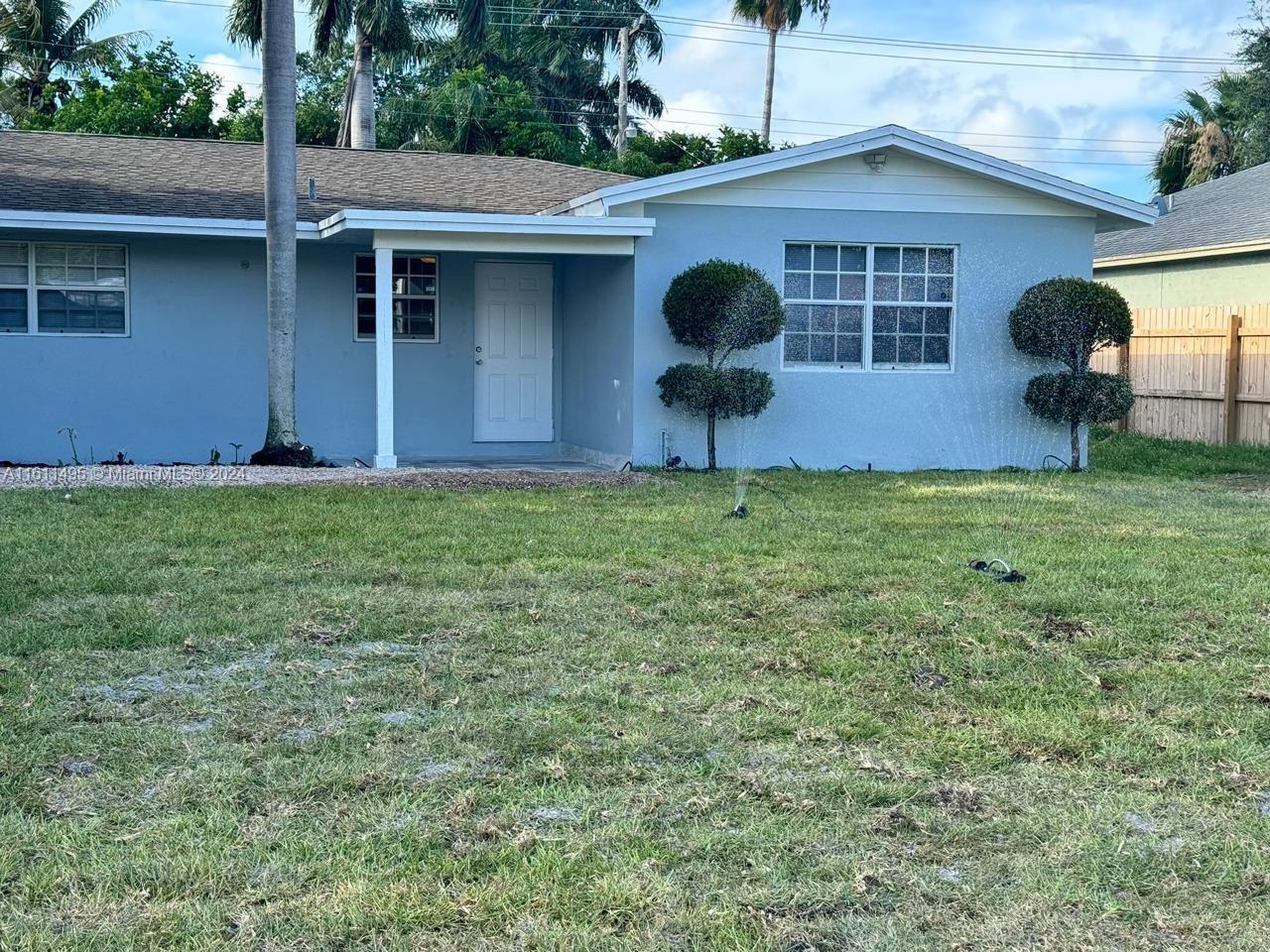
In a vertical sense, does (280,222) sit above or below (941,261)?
above

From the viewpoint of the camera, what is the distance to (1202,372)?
19.2 meters

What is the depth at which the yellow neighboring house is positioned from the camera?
19734 mm

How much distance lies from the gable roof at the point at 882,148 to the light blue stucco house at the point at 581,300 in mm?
29

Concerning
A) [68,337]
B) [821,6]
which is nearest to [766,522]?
[68,337]

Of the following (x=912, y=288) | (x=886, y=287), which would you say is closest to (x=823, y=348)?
(x=886, y=287)

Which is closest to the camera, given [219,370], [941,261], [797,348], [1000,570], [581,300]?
[1000,570]

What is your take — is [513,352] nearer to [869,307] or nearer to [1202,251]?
[869,307]

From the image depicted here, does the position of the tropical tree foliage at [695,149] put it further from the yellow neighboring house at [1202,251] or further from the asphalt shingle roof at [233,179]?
the asphalt shingle roof at [233,179]

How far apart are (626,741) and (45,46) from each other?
110 ft

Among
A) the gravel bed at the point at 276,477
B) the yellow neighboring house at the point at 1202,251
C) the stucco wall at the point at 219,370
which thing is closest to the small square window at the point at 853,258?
the stucco wall at the point at 219,370

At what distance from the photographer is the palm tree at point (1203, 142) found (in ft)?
110

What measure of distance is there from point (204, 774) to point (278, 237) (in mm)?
9546

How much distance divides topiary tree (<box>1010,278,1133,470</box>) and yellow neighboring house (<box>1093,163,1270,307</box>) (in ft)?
20.2

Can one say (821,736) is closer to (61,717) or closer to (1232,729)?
(1232,729)
